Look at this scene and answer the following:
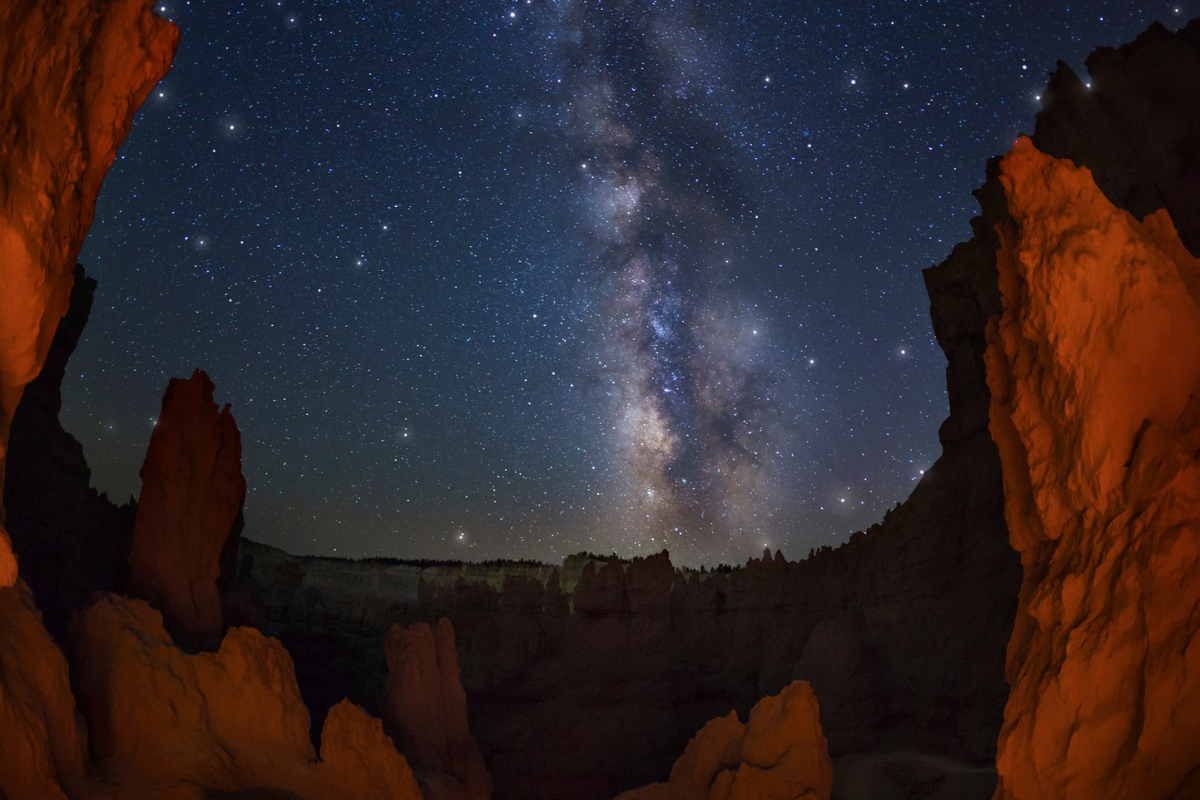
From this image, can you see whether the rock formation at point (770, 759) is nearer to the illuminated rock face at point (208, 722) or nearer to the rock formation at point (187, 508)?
the illuminated rock face at point (208, 722)

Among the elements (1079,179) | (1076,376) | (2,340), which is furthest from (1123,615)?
(2,340)

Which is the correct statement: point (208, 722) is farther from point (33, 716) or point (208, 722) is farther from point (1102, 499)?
point (1102, 499)

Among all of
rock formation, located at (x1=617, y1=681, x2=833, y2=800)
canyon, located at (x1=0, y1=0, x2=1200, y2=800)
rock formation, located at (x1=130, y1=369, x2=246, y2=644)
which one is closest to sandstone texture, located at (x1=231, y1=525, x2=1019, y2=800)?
canyon, located at (x1=0, y1=0, x2=1200, y2=800)

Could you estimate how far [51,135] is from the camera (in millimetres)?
6301

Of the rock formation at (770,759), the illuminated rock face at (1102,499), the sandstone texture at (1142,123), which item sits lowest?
the rock formation at (770,759)

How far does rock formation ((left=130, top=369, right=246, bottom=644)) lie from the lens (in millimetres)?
Answer: 15852

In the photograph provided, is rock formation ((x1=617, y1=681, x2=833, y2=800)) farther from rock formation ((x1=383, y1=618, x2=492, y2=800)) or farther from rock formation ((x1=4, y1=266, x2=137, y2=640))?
rock formation ((x1=4, y1=266, x2=137, y2=640))

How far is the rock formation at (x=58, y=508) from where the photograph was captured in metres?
18.2

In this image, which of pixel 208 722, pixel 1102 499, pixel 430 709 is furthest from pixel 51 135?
pixel 430 709

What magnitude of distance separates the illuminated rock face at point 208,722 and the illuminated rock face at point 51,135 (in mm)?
7586

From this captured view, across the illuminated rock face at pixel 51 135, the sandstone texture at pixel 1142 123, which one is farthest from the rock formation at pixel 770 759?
the illuminated rock face at pixel 51 135

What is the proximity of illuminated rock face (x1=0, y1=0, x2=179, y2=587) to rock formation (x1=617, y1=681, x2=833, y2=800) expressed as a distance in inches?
493

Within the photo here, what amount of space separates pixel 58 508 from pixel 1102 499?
22.5m

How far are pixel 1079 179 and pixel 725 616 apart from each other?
21.7 metres
